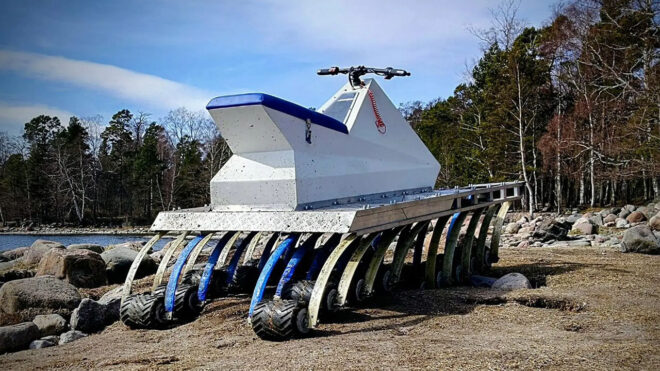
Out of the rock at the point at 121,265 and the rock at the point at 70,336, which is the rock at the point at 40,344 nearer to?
the rock at the point at 70,336

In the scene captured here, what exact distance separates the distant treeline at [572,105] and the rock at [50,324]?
926 inches

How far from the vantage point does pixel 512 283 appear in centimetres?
940

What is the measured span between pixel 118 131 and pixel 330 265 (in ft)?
186

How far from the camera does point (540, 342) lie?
5918mm

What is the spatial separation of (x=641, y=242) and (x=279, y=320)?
455 inches

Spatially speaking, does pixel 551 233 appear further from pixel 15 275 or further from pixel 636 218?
pixel 15 275

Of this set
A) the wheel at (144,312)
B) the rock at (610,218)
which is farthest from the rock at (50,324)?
the rock at (610,218)

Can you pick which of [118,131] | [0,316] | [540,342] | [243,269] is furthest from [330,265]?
[118,131]

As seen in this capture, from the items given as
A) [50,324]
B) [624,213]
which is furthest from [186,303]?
[624,213]

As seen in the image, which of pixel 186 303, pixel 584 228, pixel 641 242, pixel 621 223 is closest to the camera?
pixel 186 303

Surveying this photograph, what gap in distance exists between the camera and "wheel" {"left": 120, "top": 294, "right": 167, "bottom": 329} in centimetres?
720

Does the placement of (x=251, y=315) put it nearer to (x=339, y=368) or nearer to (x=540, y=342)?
(x=339, y=368)

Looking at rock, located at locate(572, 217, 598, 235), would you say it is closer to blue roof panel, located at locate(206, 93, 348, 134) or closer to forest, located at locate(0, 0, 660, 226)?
forest, located at locate(0, 0, 660, 226)

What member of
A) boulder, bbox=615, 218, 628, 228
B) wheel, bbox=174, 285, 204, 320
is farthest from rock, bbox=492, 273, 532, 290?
boulder, bbox=615, 218, 628, 228
